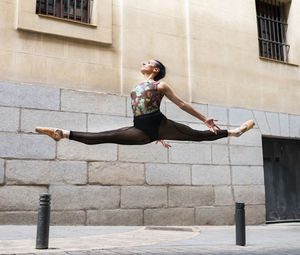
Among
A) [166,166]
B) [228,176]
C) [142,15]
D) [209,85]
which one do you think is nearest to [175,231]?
[166,166]

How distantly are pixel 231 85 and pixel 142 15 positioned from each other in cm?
327

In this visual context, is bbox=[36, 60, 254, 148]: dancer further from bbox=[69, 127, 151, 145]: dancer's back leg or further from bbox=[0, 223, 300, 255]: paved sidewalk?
bbox=[0, 223, 300, 255]: paved sidewalk

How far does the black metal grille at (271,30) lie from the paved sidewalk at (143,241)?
6.11 m

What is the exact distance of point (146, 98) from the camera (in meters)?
5.05

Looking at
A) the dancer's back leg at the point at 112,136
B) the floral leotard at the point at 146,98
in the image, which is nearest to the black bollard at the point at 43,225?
the dancer's back leg at the point at 112,136

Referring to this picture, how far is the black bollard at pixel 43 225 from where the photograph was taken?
5973 millimetres

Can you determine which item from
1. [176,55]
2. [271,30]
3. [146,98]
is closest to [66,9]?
[176,55]

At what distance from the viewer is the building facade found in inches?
347

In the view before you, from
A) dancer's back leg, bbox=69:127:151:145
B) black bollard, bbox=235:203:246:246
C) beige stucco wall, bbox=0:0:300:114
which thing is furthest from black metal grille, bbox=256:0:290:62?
dancer's back leg, bbox=69:127:151:145

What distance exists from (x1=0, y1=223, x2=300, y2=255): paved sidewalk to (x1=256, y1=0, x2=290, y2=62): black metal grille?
20.0ft

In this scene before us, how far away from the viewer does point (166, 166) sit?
33.1ft

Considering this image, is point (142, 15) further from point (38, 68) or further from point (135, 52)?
point (38, 68)

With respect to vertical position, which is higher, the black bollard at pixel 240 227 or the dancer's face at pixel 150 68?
the dancer's face at pixel 150 68

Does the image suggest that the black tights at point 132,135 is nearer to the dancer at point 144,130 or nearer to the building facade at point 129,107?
the dancer at point 144,130
